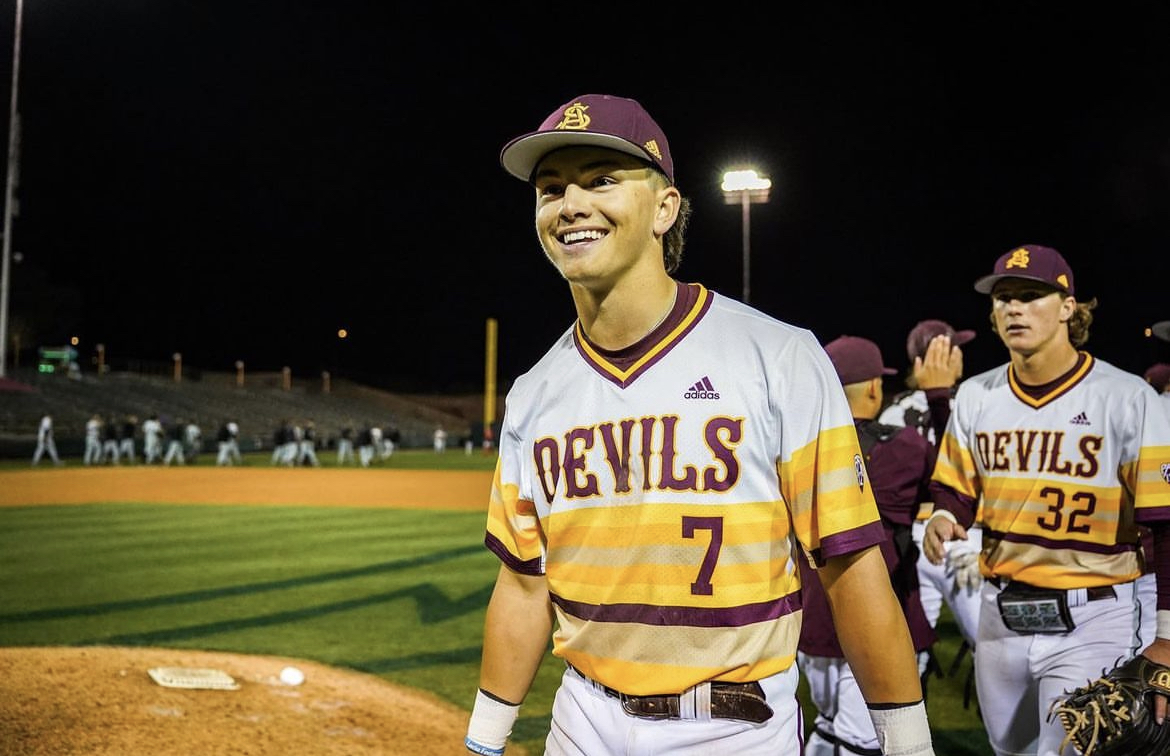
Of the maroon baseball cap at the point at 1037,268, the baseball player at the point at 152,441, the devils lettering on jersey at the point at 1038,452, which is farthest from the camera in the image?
the baseball player at the point at 152,441

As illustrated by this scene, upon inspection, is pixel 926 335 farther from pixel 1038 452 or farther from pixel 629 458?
pixel 629 458

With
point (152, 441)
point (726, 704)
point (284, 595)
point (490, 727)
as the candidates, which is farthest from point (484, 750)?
point (152, 441)

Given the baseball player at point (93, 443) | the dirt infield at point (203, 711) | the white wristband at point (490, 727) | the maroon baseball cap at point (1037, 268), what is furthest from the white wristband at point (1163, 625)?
the baseball player at point (93, 443)

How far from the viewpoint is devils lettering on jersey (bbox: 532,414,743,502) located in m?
1.90

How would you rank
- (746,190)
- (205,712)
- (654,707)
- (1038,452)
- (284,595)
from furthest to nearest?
(746,190), (284,595), (205,712), (1038,452), (654,707)

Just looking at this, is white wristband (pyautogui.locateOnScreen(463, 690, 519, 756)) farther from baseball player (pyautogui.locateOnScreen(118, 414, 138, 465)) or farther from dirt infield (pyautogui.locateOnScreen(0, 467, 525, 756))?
baseball player (pyautogui.locateOnScreen(118, 414, 138, 465))

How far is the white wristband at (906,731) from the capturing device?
1.75 metres

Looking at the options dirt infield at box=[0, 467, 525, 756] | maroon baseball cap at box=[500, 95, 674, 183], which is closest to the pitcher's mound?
dirt infield at box=[0, 467, 525, 756]

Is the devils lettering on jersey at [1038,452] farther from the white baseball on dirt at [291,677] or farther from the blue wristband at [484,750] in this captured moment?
the white baseball on dirt at [291,677]

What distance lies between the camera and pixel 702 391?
1.97 meters

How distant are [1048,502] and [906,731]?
6.45 ft

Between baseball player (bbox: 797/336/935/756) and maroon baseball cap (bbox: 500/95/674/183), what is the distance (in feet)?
7.42

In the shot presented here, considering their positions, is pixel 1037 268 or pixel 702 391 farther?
pixel 1037 268

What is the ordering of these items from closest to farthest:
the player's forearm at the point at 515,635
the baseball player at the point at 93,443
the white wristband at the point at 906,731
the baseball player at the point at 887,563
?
the white wristband at the point at 906,731 → the player's forearm at the point at 515,635 → the baseball player at the point at 887,563 → the baseball player at the point at 93,443
